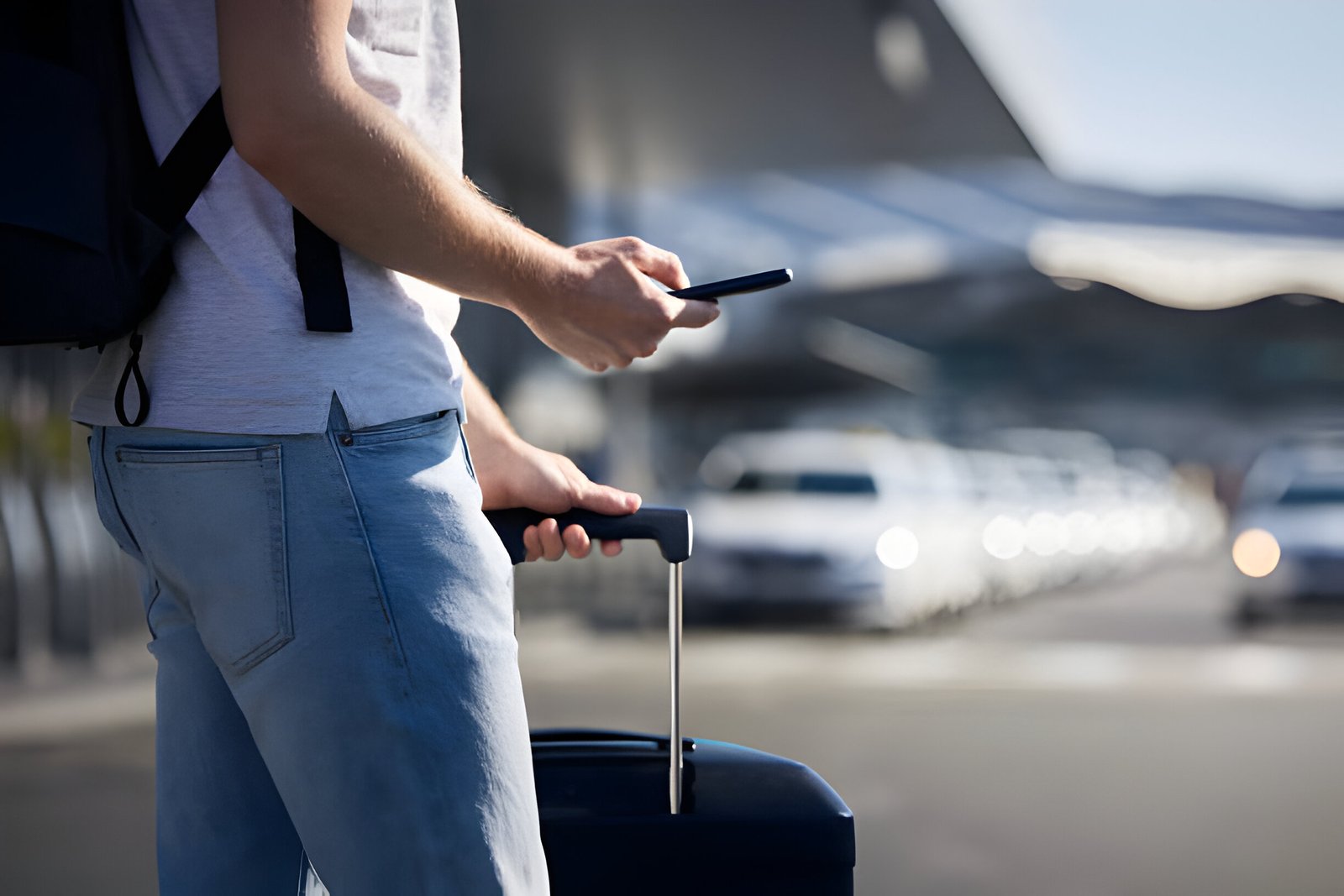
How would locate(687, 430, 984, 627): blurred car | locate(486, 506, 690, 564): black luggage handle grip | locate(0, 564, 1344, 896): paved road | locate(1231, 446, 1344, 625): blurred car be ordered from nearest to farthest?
locate(486, 506, 690, 564): black luggage handle grip → locate(0, 564, 1344, 896): paved road → locate(687, 430, 984, 627): blurred car → locate(1231, 446, 1344, 625): blurred car

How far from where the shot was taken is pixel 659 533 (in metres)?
1.41

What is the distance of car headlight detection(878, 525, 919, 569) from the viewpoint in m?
12.1

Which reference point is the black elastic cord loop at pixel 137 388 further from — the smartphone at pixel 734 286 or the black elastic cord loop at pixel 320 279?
the smartphone at pixel 734 286

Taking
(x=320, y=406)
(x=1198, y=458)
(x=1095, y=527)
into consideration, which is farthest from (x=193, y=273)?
(x=1198, y=458)

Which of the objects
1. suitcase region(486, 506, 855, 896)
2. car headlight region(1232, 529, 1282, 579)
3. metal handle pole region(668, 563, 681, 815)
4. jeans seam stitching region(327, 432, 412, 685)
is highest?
jeans seam stitching region(327, 432, 412, 685)

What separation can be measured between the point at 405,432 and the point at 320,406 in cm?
7

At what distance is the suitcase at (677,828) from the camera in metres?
1.44

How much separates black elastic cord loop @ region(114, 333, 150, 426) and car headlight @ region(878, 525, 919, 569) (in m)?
11.1

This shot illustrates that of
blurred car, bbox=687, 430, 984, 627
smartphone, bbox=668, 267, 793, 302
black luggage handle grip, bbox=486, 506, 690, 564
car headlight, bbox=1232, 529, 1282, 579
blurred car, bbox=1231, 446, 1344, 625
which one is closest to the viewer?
smartphone, bbox=668, 267, 793, 302

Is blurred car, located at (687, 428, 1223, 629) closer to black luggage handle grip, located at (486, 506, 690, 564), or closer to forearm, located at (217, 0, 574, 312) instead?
black luggage handle grip, located at (486, 506, 690, 564)

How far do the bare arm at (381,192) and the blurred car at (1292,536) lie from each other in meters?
13.0

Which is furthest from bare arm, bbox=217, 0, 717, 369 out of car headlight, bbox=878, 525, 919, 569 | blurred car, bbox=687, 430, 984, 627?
car headlight, bbox=878, 525, 919, 569

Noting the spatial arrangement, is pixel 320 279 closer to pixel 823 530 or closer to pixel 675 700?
pixel 675 700

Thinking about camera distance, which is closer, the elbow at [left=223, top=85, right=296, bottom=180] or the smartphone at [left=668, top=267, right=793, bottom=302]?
the elbow at [left=223, top=85, right=296, bottom=180]
